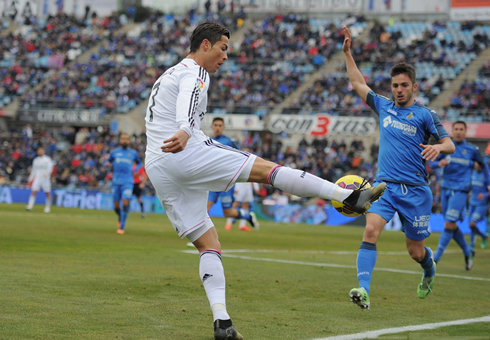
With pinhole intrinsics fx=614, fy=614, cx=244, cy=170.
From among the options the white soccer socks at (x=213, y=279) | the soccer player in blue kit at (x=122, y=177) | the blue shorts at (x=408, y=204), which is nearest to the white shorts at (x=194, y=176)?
the white soccer socks at (x=213, y=279)

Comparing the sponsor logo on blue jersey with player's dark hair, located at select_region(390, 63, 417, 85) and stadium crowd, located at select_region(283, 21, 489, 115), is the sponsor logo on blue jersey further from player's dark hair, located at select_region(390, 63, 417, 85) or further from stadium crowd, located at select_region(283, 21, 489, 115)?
stadium crowd, located at select_region(283, 21, 489, 115)

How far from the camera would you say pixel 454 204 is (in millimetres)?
11461

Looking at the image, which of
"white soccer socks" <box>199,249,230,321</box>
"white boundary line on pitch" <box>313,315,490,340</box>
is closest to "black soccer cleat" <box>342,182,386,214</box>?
"white boundary line on pitch" <box>313,315,490,340</box>

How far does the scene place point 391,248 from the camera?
1552 centimetres

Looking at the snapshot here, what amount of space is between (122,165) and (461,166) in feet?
27.8

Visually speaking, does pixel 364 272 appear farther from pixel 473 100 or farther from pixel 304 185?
pixel 473 100

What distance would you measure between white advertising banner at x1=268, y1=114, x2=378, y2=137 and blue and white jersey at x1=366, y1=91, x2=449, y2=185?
86.6ft

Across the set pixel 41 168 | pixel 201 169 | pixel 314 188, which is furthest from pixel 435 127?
pixel 41 168

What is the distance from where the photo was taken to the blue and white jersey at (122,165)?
52.2 feet

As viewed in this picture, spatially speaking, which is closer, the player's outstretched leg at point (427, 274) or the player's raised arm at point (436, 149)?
the player's raised arm at point (436, 149)

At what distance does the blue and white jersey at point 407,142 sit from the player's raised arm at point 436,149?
208mm

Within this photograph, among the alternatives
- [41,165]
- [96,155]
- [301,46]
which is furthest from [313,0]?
[41,165]

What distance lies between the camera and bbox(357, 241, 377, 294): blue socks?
5910mm

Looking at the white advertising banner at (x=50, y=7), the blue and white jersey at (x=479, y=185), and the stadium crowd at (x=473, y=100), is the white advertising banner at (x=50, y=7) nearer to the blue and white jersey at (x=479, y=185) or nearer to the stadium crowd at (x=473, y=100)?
the stadium crowd at (x=473, y=100)
